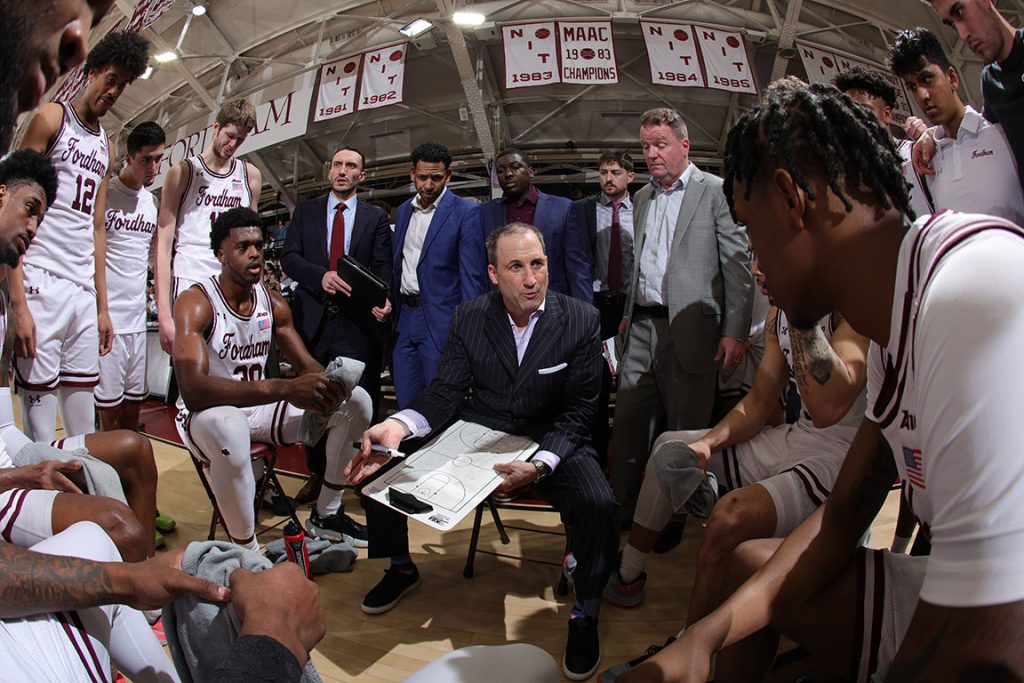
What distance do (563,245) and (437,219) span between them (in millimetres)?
728

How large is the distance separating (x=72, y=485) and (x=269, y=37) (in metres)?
9.84

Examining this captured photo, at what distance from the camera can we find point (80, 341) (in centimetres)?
274

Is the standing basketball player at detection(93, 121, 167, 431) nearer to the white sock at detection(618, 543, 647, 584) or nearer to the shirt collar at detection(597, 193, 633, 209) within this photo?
the shirt collar at detection(597, 193, 633, 209)

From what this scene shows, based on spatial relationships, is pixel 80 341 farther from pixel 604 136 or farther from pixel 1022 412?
pixel 604 136

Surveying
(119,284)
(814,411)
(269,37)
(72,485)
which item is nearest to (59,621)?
(72,485)

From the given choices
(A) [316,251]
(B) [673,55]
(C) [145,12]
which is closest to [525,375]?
(A) [316,251]

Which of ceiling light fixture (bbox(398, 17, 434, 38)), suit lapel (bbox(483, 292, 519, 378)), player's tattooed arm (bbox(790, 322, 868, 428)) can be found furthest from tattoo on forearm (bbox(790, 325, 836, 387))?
ceiling light fixture (bbox(398, 17, 434, 38))

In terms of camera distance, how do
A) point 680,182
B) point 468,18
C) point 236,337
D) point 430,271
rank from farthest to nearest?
point 468,18
point 430,271
point 680,182
point 236,337

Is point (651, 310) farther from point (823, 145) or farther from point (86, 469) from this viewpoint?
point (86, 469)

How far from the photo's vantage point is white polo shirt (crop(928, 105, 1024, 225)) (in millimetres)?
2350

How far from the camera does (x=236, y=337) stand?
2887 millimetres

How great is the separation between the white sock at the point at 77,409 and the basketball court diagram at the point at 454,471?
1641 millimetres

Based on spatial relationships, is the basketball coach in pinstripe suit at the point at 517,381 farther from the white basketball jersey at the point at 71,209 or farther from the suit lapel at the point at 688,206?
the white basketball jersey at the point at 71,209

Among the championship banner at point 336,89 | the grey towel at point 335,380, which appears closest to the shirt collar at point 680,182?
the grey towel at point 335,380
